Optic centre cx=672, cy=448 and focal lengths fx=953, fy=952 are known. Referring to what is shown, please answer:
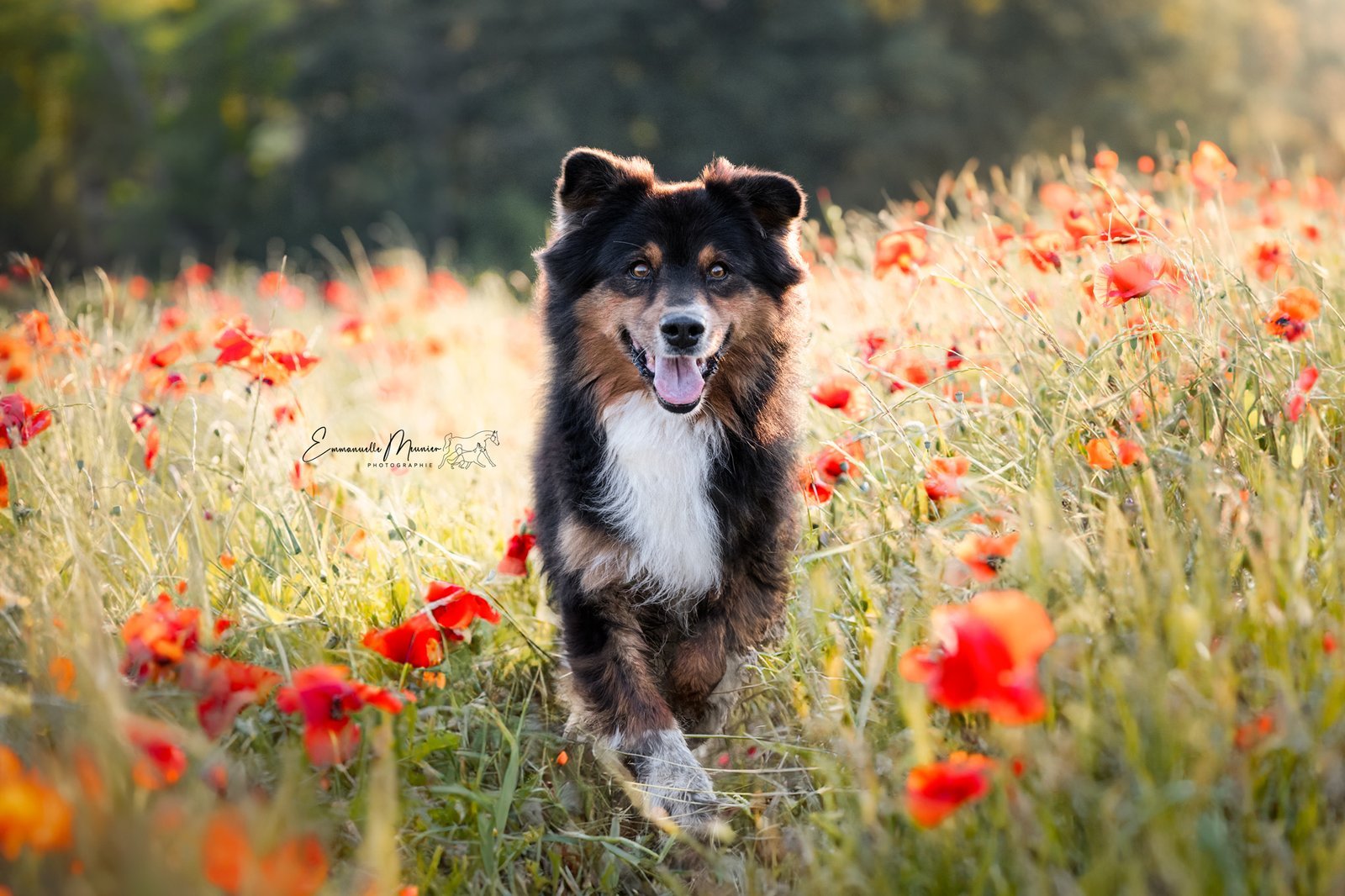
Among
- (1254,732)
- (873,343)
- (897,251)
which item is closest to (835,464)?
(873,343)

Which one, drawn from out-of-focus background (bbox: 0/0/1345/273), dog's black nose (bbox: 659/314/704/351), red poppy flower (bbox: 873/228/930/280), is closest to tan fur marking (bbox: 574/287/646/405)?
dog's black nose (bbox: 659/314/704/351)

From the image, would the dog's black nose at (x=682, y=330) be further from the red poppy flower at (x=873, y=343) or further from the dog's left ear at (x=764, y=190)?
the dog's left ear at (x=764, y=190)

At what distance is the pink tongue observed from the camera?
324 cm

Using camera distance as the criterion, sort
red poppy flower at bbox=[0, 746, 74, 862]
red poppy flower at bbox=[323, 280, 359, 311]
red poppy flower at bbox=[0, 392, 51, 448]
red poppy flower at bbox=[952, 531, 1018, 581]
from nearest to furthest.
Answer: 1. red poppy flower at bbox=[0, 746, 74, 862]
2. red poppy flower at bbox=[952, 531, 1018, 581]
3. red poppy flower at bbox=[0, 392, 51, 448]
4. red poppy flower at bbox=[323, 280, 359, 311]

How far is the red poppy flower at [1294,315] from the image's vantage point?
245 centimetres

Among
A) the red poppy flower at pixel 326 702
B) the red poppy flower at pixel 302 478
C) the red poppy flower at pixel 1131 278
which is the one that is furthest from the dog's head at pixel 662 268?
the red poppy flower at pixel 326 702

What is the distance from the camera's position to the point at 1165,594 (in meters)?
1.94

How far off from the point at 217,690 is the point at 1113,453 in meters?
2.11

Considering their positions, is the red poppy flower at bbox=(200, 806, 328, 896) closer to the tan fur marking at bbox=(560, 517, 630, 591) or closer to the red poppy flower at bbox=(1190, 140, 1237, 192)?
the tan fur marking at bbox=(560, 517, 630, 591)

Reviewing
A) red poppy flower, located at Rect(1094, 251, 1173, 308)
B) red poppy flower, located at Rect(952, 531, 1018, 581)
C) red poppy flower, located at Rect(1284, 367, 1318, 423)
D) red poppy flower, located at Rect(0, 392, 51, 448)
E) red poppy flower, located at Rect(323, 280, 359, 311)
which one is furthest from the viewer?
Answer: red poppy flower, located at Rect(323, 280, 359, 311)

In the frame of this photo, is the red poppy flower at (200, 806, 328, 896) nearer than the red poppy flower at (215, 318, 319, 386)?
Yes

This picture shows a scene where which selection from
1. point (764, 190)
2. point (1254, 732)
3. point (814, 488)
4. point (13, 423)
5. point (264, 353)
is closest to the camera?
point (1254, 732)

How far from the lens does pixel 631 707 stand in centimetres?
297

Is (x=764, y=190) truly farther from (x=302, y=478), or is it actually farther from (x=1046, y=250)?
(x=302, y=478)
